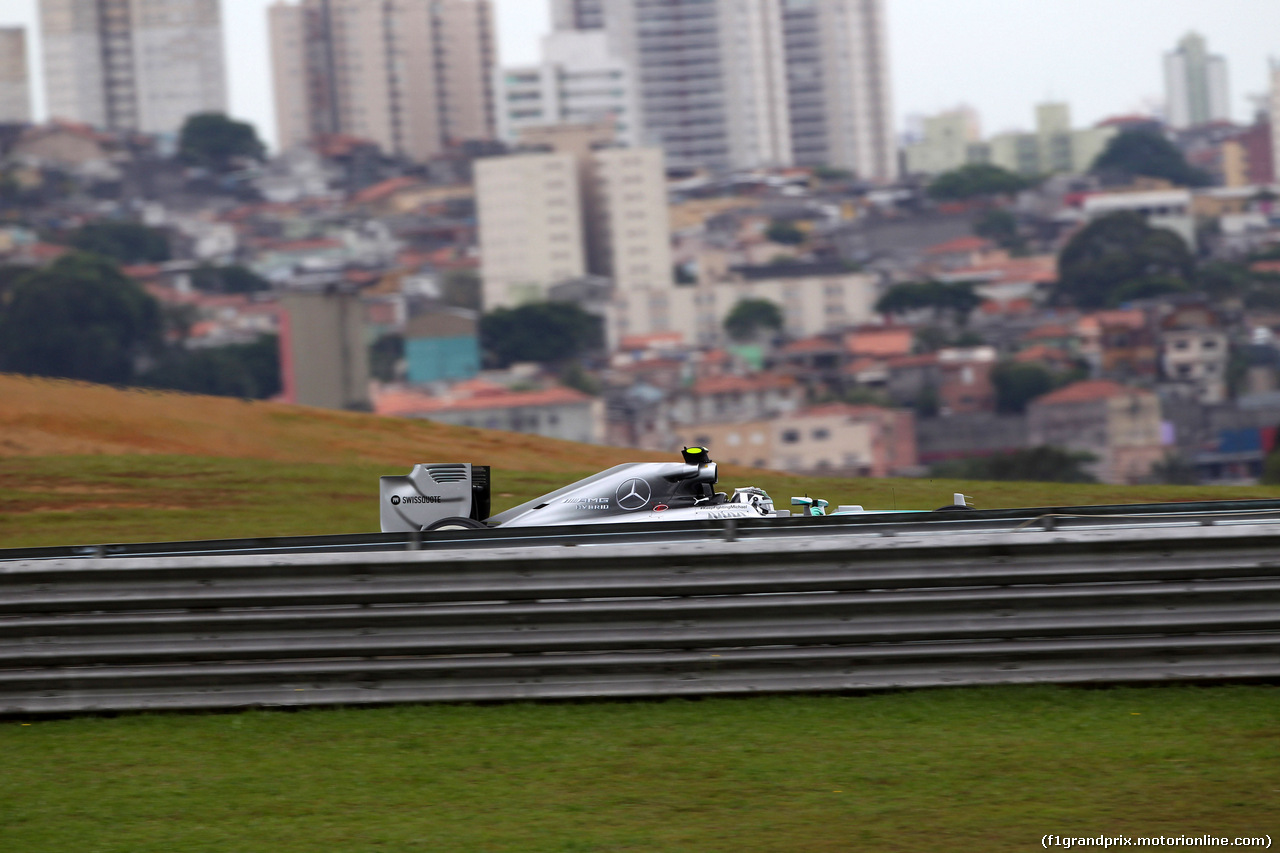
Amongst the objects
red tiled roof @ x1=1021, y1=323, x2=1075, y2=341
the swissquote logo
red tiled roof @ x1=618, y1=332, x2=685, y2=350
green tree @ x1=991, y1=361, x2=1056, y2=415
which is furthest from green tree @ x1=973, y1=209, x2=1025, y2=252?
the swissquote logo

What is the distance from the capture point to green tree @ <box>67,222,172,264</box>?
15788cm

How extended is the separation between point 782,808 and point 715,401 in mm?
112210

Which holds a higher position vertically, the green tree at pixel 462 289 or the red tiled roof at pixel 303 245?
the red tiled roof at pixel 303 245

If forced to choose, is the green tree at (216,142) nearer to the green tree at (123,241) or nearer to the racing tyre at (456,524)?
the green tree at (123,241)

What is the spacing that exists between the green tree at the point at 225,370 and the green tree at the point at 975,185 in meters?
89.7

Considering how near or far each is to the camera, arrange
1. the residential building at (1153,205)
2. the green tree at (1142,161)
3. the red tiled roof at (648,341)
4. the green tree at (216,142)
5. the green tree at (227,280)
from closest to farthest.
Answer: the red tiled roof at (648,341) → the green tree at (227,280) → the residential building at (1153,205) → the green tree at (216,142) → the green tree at (1142,161)

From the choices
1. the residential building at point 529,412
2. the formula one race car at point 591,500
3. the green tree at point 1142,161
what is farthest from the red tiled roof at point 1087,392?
the formula one race car at point 591,500

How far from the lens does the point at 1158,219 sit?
157 meters

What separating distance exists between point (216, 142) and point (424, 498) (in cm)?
19360

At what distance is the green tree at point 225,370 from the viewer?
392 ft

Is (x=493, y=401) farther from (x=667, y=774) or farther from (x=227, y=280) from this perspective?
(x=667, y=774)

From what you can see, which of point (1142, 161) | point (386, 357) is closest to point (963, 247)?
point (1142, 161)

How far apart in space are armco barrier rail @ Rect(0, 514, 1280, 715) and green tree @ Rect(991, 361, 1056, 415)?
4271 inches

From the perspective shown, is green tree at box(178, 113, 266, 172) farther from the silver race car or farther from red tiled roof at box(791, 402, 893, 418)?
the silver race car
